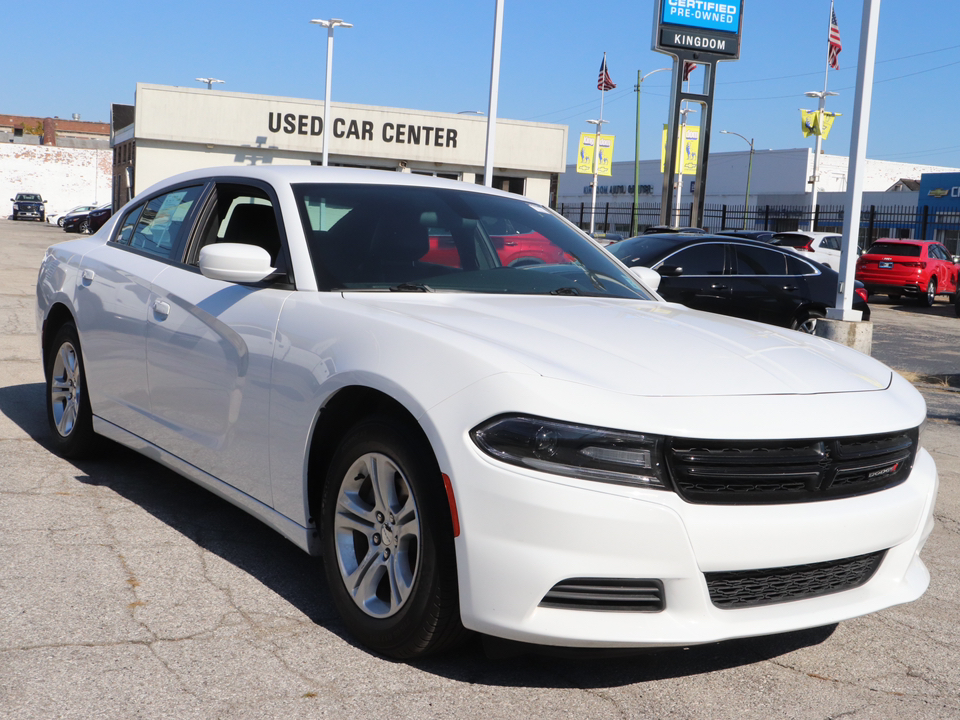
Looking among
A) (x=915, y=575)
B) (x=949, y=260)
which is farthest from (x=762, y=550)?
(x=949, y=260)

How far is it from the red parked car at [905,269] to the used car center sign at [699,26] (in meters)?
6.33

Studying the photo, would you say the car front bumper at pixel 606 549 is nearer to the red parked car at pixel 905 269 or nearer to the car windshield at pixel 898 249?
the red parked car at pixel 905 269

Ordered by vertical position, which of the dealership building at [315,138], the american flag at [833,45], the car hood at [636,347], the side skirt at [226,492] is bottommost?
the side skirt at [226,492]

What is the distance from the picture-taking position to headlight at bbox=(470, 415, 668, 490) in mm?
2699

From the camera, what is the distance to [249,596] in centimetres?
366

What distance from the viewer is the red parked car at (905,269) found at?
25.0 meters

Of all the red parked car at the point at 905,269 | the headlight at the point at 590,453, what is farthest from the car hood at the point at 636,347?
the red parked car at the point at 905,269

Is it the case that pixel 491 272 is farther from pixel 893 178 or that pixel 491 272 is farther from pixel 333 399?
pixel 893 178

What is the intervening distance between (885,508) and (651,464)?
0.81 meters

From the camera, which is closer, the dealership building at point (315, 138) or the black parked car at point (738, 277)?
the black parked car at point (738, 277)

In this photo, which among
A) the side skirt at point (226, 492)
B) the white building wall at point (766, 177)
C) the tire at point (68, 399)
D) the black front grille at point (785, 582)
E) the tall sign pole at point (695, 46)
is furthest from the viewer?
the white building wall at point (766, 177)

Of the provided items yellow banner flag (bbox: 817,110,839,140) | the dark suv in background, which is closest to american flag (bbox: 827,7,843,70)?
yellow banner flag (bbox: 817,110,839,140)

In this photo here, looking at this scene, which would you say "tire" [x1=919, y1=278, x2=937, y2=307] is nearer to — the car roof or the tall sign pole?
the tall sign pole

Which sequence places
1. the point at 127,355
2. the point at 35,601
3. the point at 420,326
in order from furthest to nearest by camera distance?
the point at 127,355 → the point at 35,601 → the point at 420,326
